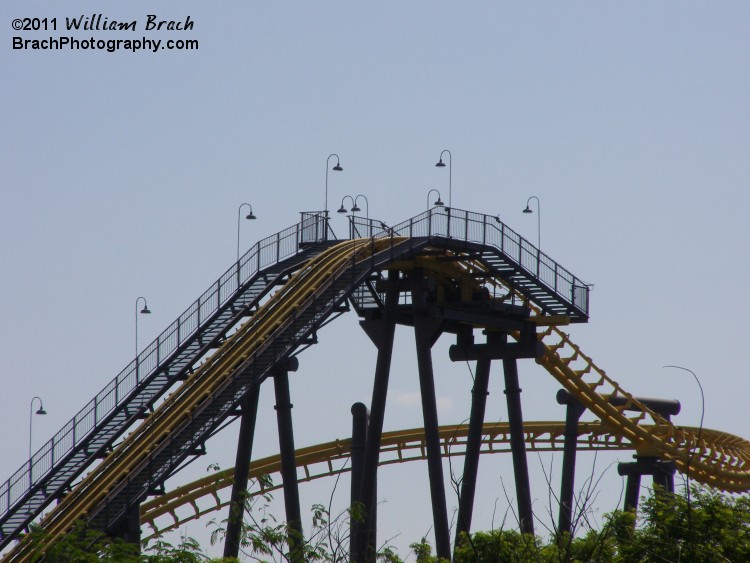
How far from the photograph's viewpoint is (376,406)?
38219mm

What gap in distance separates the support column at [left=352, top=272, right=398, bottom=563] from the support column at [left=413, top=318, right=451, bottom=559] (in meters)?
0.79

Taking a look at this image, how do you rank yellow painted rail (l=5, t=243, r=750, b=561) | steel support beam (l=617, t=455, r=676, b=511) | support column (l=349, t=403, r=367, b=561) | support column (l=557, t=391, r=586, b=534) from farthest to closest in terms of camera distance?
steel support beam (l=617, t=455, r=676, b=511) < support column (l=557, t=391, r=586, b=534) < support column (l=349, t=403, r=367, b=561) < yellow painted rail (l=5, t=243, r=750, b=561)

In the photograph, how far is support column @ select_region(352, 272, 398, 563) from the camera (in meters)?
37.0

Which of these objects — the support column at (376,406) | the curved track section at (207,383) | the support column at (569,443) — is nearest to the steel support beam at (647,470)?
the support column at (569,443)

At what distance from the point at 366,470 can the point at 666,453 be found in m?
13.3

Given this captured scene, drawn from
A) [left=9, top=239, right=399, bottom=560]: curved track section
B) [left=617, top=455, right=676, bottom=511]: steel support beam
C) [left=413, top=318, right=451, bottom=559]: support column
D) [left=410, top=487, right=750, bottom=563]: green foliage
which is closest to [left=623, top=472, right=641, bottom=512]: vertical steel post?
[left=617, top=455, right=676, bottom=511]: steel support beam

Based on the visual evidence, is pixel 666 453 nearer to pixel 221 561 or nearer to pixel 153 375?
pixel 153 375

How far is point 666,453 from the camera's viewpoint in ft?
155

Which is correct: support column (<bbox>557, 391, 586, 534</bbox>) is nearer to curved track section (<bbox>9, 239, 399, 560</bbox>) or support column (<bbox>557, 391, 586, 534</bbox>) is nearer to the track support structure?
the track support structure

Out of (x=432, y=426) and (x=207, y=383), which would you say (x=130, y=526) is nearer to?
(x=207, y=383)

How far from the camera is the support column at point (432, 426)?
38.3 m

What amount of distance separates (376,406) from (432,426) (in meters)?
1.58

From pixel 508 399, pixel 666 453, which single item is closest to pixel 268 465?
pixel 508 399

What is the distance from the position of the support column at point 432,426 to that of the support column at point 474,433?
305 cm
